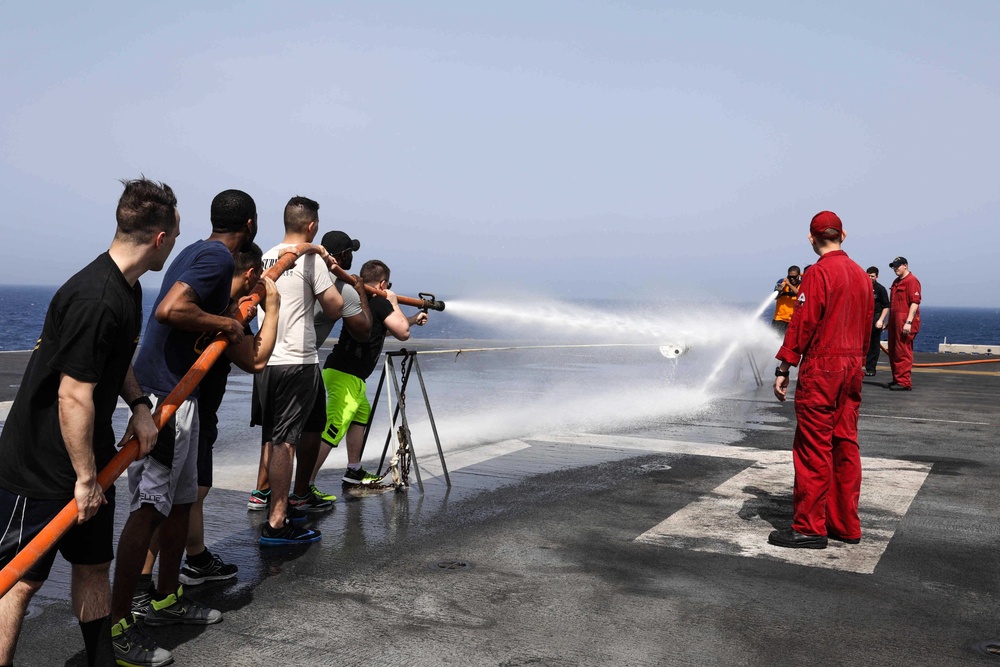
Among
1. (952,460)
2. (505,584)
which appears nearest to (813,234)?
(505,584)

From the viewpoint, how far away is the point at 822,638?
13.4 feet

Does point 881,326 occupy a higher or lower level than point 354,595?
higher

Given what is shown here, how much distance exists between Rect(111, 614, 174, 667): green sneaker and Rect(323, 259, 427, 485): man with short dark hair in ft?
9.85

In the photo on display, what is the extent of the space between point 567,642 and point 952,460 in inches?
256

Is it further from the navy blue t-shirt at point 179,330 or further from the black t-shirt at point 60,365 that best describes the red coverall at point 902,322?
the black t-shirt at point 60,365

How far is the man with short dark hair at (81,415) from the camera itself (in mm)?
3020

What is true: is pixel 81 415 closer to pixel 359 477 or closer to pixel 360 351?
pixel 360 351

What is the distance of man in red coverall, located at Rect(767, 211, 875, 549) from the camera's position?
5.67 meters

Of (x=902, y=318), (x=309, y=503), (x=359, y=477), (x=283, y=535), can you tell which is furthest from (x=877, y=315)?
(x=283, y=535)

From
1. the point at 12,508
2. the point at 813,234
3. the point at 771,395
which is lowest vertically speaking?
the point at 771,395

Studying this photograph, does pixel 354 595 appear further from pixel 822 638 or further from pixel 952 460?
pixel 952 460

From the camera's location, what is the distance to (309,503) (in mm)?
6348

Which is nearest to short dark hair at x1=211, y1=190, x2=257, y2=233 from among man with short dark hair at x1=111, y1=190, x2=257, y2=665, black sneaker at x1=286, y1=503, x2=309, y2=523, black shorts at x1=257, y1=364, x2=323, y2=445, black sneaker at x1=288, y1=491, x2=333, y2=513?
man with short dark hair at x1=111, y1=190, x2=257, y2=665

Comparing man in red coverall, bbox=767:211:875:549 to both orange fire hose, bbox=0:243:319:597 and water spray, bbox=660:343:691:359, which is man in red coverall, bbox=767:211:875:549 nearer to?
orange fire hose, bbox=0:243:319:597
